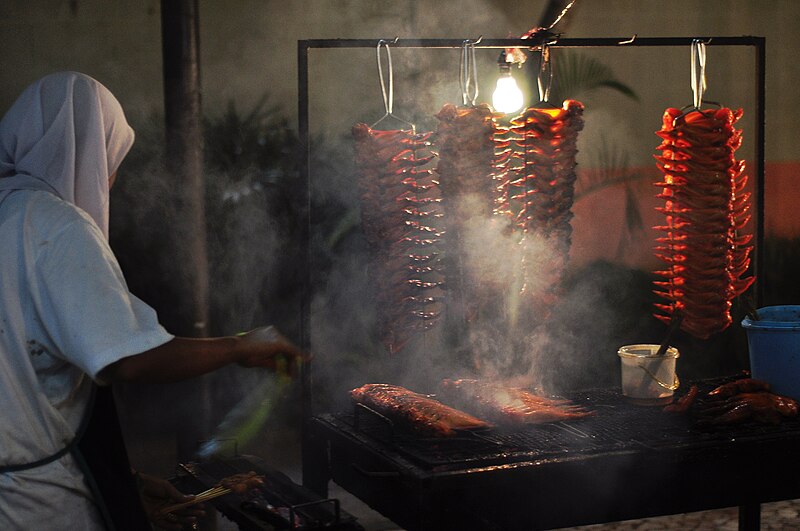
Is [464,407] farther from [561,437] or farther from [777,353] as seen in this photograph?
[777,353]

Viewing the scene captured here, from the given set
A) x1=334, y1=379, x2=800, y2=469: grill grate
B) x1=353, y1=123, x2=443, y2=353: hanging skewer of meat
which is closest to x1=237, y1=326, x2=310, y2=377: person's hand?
x1=334, y1=379, x2=800, y2=469: grill grate

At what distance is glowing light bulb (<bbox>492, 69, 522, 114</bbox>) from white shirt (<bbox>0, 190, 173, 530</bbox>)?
2.86 metres

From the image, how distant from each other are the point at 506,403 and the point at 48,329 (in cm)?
201

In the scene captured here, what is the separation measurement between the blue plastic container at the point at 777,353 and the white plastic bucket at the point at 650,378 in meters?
0.38

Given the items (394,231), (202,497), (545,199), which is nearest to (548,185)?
(545,199)

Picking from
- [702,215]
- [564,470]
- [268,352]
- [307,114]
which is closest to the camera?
[268,352]

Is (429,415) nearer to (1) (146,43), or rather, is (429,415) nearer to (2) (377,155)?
Result: (2) (377,155)

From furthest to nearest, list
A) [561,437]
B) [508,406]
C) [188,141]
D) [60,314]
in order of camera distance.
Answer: [188,141] → [508,406] → [561,437] → [60,314]

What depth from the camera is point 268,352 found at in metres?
2.99

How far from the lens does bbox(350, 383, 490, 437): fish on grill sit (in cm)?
371

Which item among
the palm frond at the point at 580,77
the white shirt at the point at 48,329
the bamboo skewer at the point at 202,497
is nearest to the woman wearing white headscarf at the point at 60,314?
the white shirt at the point at 48,329

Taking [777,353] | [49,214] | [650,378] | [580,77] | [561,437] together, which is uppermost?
[580,77]

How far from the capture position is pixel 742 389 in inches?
168

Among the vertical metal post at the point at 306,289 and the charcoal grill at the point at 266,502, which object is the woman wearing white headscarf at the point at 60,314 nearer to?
the charcoal grill at the point at 266,502
